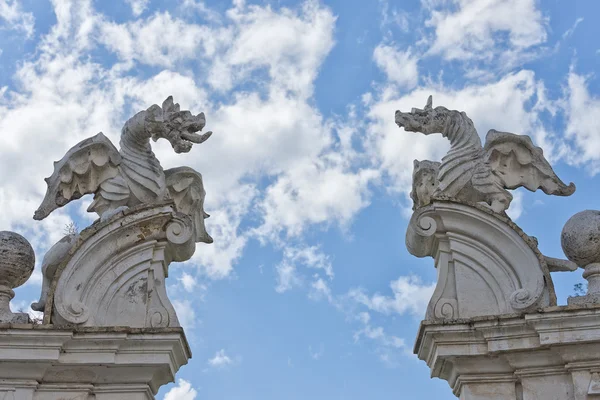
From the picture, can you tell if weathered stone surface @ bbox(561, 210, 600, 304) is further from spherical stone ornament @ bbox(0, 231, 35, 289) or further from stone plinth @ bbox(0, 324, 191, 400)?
spherical stone ornament @ bbox(0, 231, 35, 289)

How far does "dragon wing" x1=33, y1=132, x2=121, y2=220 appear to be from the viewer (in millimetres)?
12414

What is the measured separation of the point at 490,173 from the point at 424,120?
118 cm

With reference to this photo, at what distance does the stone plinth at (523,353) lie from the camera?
10.8m

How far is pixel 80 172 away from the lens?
40.7 ft

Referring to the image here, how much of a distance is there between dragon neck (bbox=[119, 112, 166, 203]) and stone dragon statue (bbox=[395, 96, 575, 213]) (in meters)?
3.26

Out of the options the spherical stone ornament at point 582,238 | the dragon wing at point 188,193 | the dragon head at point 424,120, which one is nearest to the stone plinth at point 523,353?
the spherical stone ornament at point 582,238

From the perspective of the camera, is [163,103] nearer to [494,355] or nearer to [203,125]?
[203,125]

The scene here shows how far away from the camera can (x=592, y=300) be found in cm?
1114

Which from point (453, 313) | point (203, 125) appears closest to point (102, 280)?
point (203, 125)

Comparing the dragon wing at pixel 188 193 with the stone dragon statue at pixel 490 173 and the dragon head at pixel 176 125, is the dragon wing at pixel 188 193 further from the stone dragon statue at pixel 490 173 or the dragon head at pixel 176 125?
the stone dragon statue at pixel 490 173

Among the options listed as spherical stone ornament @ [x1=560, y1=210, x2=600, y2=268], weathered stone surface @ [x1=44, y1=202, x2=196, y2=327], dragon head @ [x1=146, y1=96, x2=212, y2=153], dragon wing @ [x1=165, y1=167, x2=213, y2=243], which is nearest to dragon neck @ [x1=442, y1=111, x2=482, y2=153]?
spherical stone ornament @ [x1=560, y1=210, x2=600, y2=268]

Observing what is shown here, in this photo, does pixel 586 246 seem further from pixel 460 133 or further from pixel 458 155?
pixel 460 133

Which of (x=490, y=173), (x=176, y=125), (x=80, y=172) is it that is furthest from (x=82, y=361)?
(x=490, y=173)

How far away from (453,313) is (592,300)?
1566mm
